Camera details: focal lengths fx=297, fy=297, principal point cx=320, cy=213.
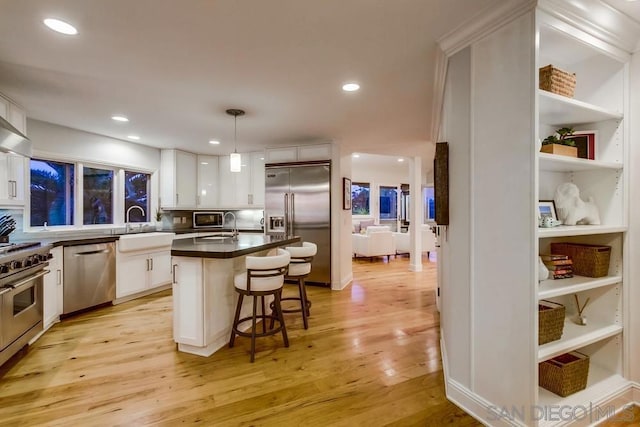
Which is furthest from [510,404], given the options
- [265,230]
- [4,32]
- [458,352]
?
[265,230]

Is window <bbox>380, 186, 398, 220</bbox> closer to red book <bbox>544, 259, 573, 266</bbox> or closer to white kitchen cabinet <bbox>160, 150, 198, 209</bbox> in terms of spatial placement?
white kitchen cabinet <bbox>160, 150, 198, 209</bbox>

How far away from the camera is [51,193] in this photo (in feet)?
13.0

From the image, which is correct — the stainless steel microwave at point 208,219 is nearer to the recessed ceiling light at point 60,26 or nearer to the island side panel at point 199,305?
the island side panel at point 199,305

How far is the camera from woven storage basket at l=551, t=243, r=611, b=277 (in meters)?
1.90

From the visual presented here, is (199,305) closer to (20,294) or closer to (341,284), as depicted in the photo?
(20,294)

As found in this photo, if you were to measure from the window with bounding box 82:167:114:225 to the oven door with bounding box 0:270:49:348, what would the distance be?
186 centimetres

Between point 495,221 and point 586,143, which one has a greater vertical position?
point 586,143

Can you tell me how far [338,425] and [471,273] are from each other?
3.97ft

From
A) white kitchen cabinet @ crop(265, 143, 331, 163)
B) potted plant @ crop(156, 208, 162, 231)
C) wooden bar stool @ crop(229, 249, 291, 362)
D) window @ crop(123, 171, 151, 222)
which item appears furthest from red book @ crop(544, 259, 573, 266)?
window @ crop(123, 171, 151, 222)

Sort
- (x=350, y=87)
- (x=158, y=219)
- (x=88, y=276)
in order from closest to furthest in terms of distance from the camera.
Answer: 1. (x=350, y=87)
2. (x=88, y=276)
3. (x=158, y=219)

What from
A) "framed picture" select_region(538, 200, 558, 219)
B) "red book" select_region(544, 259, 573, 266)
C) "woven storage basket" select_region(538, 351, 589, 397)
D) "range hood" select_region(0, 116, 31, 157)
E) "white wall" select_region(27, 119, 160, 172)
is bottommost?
"woven storage basket" select_region(538, 351, 589, 397)

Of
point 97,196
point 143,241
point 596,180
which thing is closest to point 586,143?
point 596,180

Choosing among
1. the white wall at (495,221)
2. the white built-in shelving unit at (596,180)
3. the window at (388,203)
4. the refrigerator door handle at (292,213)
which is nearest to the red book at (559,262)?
the white built-in shelving unit at (596,180)

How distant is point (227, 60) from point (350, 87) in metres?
1.11
